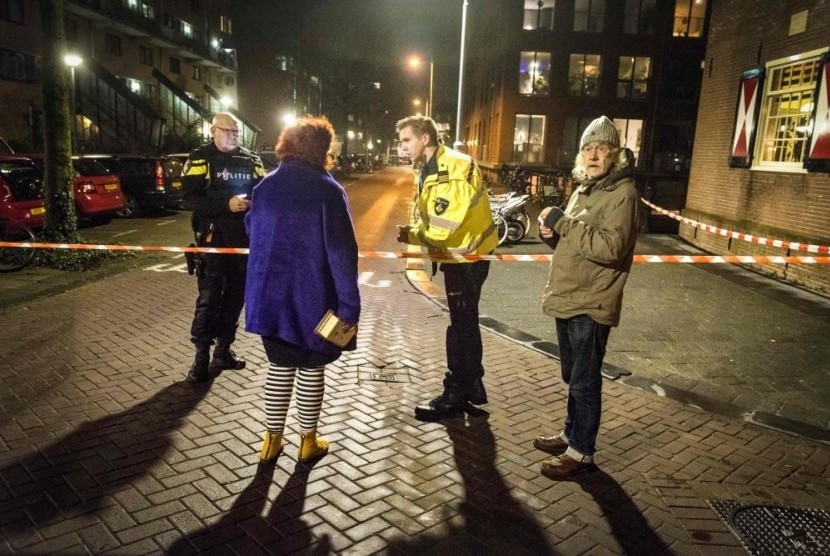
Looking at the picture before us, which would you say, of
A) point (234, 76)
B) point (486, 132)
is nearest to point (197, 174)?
point (486, 132)

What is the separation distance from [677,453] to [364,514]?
2.15 metres

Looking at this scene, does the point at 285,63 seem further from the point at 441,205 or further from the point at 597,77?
the point at 441,205

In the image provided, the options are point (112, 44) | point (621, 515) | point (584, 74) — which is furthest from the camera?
point (112, 44)

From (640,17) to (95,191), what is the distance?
2988cm

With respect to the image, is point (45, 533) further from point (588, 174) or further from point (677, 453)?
point (677, 453)

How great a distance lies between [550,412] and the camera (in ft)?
14.5

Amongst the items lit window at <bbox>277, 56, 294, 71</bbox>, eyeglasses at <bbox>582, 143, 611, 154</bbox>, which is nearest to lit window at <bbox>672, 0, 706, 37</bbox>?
eyeglasses at <bbox>582, 143, 611, 154</bbox>

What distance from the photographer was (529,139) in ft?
110

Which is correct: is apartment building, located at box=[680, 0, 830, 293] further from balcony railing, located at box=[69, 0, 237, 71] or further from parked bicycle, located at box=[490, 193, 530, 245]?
balcony railing, located at box=[69, 0, 237, 71]

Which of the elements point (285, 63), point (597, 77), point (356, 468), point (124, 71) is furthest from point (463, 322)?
point (285, 63)

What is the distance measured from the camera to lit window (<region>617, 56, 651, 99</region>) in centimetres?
3256

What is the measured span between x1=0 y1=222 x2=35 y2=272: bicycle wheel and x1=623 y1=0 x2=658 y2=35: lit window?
3167 cm

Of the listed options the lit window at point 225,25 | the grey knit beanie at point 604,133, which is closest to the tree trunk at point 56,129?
the grey knit beanie at point 604,133

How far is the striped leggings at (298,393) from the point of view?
3.40m
